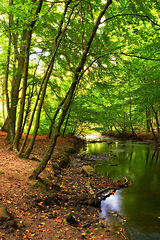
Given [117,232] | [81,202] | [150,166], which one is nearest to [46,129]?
[150,166]

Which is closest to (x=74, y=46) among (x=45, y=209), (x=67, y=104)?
(x=67, y=104)

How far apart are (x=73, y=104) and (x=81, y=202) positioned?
7.73 metres

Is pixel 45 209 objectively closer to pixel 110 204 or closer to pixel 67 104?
pixel 110 204

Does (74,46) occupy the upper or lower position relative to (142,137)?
upper

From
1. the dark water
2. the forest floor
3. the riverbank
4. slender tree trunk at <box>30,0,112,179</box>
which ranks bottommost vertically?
the dark water

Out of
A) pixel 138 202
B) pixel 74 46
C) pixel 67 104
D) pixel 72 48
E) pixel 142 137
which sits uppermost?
pixel 72 48

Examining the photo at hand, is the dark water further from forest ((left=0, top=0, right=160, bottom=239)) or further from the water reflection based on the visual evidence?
forest ((left=0, top=0, right=160, bottom=239))

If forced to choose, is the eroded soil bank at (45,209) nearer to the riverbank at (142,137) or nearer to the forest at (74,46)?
the forest at (74,46)

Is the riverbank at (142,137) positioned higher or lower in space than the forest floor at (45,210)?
higher

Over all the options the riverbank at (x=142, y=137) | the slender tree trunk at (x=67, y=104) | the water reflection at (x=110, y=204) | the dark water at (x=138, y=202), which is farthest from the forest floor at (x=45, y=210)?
the riverbank at (x=142, y=137)

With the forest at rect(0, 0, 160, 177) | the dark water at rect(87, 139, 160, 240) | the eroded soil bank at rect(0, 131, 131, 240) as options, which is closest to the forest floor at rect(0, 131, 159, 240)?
the eroded soil bank at rect(0, 131, 131, 240)

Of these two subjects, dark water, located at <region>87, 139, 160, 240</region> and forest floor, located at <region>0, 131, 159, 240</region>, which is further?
dark water, located at <region>87, 139, 160, 240</region>

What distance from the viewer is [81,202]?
5551 millimetres

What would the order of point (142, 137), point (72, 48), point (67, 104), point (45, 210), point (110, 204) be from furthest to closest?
point (142, 137) < point (72, 48) < point (110, 204) < point (67, 104) < point (45, 210)
